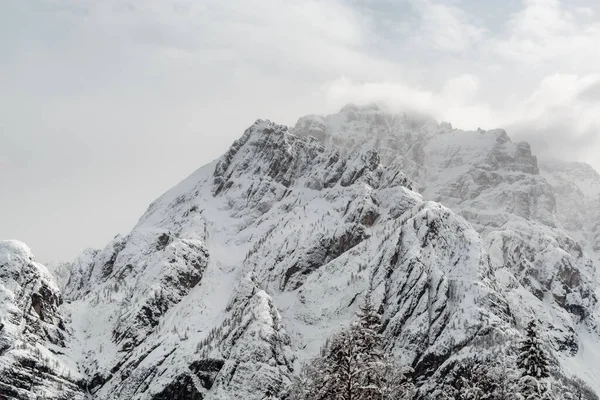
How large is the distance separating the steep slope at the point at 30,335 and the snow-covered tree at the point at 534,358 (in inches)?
5044

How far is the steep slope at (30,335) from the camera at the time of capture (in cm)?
15388

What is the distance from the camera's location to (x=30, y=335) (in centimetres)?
16750

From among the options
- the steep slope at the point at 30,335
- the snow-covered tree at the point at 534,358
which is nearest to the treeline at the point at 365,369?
the snow-covered tree at the point at 534,358

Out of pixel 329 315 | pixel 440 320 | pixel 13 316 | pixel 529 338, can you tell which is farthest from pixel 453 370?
pixel 13 316

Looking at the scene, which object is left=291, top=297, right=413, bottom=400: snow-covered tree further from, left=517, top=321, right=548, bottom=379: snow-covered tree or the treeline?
left=517, top=321, right=548, bottom=379: snow-covered tree

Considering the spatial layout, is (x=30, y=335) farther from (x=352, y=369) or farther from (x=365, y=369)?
(x=365, y=369)

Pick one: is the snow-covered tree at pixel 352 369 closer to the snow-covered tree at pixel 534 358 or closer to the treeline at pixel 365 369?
the treeline at pixel 365 369

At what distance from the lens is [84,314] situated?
195 meters

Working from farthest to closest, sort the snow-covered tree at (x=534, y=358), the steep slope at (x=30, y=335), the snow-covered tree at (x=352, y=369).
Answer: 1. the steep slope at (x=30, y=335)
2. the snow-covered tree at (x=534, y=358)
3. the snow-covered tree at (x=352, y=369)

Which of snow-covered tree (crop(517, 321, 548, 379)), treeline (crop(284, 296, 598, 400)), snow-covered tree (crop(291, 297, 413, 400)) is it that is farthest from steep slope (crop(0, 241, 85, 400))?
snow-covered tree (crop(517, 321, 548, 379))

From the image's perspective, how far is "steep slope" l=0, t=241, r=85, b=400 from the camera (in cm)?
15388

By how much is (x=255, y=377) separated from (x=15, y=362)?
5820cm

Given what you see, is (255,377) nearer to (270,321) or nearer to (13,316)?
(270,321)

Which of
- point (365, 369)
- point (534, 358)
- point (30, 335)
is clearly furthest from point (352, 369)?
point (30, 335)
